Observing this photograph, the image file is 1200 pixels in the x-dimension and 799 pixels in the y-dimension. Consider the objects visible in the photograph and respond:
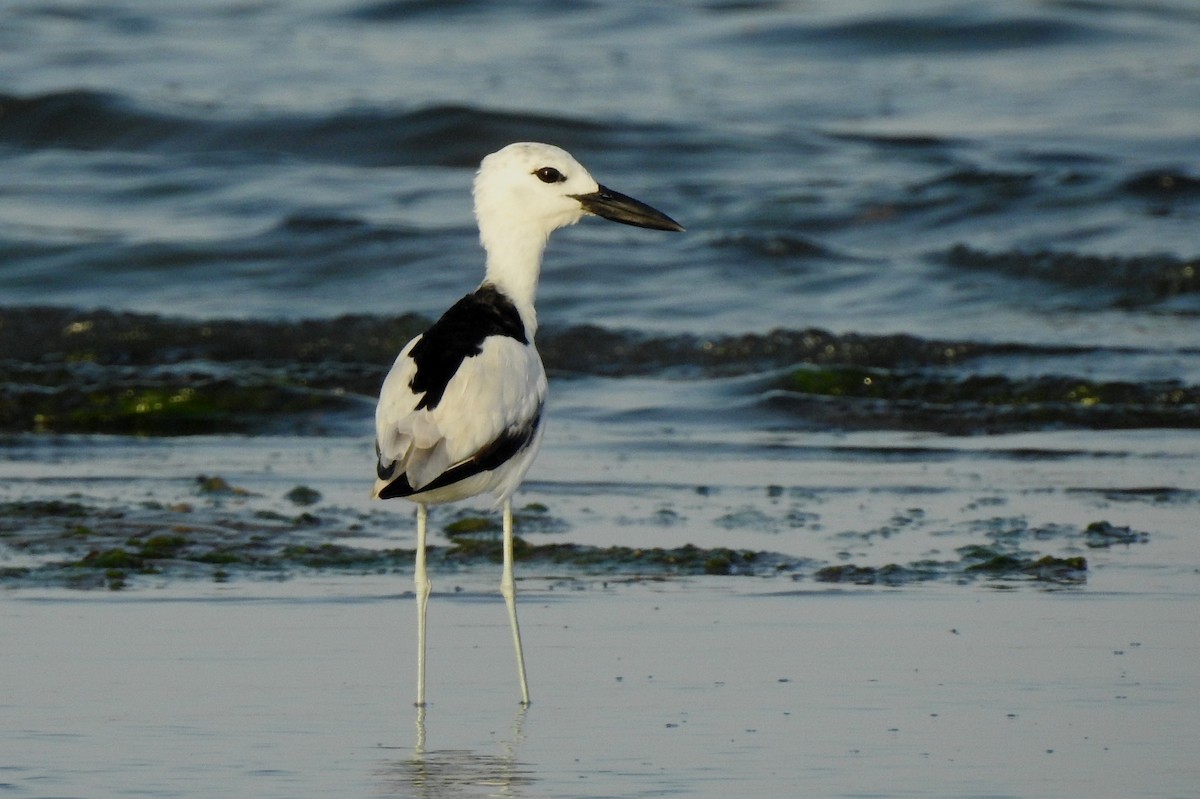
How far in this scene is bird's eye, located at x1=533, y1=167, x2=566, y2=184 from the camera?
6.60 meters

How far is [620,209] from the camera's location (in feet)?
22.3

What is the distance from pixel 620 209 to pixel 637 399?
4.49m

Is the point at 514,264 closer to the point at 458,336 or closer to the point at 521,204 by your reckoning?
the point at 521,204

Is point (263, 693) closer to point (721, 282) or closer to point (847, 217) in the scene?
point (721, 282)

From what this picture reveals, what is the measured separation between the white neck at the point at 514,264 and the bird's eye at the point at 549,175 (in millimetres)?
183

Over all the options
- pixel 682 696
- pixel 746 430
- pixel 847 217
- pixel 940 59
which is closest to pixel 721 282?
pixel 847 217

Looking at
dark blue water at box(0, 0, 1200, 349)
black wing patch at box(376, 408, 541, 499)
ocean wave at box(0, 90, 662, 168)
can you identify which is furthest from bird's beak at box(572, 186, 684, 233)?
ocean wave at box(0, 90, 662, 168)

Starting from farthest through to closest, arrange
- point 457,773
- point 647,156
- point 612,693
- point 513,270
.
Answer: point 647,156
point 513,270
point 612,693
point 457,773

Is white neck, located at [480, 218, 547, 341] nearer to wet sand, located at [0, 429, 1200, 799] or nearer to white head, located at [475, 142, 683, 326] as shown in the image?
white head, located at [475, 142, 683, 326]

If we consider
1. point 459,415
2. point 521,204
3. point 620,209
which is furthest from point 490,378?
point 620,209

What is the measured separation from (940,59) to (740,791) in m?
18.0

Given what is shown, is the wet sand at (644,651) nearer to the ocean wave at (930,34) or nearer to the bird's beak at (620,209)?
the bird's beak at (620,209)

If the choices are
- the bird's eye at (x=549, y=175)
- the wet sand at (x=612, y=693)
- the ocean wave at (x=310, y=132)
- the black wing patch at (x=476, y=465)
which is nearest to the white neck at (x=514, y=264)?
the bird's eye at (x=549, y=175)

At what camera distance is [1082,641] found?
5.92 meters
